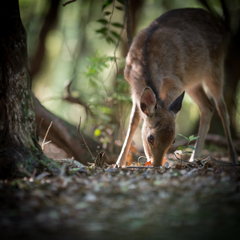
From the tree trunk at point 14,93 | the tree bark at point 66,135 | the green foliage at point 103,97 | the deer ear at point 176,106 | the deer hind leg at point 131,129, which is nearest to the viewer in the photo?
the tree trunk at point 14,93

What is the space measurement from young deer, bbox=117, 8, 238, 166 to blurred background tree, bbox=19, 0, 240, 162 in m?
0.67

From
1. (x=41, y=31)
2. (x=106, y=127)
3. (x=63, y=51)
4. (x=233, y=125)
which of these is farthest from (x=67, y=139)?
(x=63, y=51)

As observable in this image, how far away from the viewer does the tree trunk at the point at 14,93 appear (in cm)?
292

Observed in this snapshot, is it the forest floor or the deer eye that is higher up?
the forest floor

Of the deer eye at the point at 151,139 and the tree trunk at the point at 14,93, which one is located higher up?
the tree trunk at the point at 14,93

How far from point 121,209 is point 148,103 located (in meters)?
2.80

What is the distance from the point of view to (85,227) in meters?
1.52

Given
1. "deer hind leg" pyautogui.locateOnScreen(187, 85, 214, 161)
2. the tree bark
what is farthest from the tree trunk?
"deer hind leg" pyautogui.locateOnScreen(187, 85, 214, 161)

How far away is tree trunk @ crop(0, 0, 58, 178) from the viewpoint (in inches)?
115

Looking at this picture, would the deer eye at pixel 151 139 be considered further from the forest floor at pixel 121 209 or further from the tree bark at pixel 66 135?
the tree bark at pixel 66 135

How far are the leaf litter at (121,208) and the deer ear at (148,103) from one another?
6.49 ft

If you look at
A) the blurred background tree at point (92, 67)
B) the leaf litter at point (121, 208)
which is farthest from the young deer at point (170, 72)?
the leaf litter at point (121, 208)

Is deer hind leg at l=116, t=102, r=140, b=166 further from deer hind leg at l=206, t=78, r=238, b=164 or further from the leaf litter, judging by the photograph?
the leaf litter

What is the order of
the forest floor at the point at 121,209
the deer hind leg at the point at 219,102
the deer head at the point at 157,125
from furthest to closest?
the deer hind leg at the point at 219,102 < the deer head at the point at 157,125 < the forest floor at the point at 121,209
